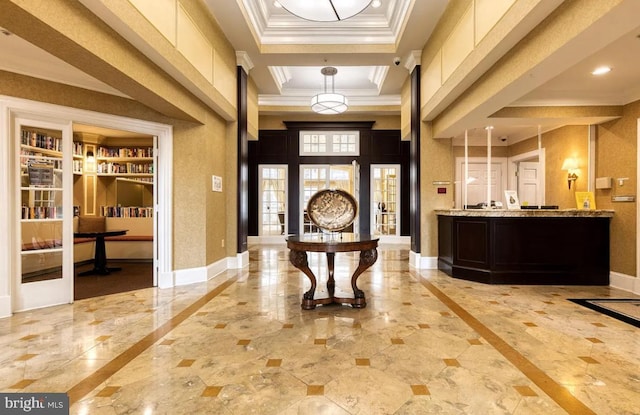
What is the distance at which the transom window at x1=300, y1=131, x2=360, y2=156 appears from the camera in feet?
31.0

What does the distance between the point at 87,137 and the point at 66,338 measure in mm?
5771

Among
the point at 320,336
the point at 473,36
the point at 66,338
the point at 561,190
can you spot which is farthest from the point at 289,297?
the point at 561,190

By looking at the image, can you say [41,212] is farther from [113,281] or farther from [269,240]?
[269,240]

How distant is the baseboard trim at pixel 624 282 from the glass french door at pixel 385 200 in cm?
515

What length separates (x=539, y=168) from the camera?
24.3ft

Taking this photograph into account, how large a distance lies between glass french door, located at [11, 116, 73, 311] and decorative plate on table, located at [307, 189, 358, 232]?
3067 mm

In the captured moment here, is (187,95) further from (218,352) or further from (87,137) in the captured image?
(87,137)

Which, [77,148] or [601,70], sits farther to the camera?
[77,148]

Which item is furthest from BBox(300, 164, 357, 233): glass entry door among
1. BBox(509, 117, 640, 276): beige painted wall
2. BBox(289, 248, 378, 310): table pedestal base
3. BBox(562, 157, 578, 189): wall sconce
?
BBox(289, 248, 378, 310): table pedestal base

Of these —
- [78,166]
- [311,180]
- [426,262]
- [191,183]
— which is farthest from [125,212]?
[426,262]

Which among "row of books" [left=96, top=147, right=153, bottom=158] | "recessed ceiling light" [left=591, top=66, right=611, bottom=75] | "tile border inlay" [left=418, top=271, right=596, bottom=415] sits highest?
"recessed ceiling light" [left=591, top=66, right=611, bottom=75]

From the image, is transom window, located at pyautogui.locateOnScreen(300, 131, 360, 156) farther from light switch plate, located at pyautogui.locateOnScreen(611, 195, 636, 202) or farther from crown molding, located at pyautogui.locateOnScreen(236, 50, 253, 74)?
light switch plate, located at pyautogui.locateOnScreen(611, 195, 636, 202)

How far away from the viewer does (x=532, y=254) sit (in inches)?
185

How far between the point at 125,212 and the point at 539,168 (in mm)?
9739
